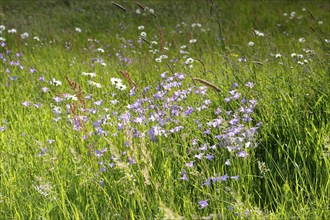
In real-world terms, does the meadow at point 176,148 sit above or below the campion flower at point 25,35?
below

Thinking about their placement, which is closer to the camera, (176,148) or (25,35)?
(176,148)

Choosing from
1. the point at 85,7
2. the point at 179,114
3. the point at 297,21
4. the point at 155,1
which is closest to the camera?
the point at 179,114

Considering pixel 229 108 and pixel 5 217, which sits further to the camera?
pixel 229 108

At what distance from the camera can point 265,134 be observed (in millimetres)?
2402

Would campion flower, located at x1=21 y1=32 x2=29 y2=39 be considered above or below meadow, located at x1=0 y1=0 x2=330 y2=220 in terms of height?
above

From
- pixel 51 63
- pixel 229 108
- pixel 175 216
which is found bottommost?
pixel 175 216

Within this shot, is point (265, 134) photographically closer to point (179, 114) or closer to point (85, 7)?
point (179, 114)

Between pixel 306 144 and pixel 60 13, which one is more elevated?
pixel 60 13

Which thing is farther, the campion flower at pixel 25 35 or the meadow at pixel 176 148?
the campion flower at pixel 25 35

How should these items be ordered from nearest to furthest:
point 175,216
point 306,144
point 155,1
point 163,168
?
point 175,216 → point 163,168 → point 306,144 → point 155,1

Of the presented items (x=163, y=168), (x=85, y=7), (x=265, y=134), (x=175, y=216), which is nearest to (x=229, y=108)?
(x=265, y=134)

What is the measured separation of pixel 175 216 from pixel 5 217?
1.13 metres

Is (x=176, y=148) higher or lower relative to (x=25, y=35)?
lower

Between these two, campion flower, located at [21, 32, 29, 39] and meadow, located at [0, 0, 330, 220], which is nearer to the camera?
meadow, located at [0, 0, 330, 220]
